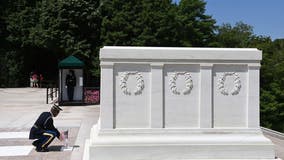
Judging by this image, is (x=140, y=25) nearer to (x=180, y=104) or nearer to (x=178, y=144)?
(x=180, y=104)

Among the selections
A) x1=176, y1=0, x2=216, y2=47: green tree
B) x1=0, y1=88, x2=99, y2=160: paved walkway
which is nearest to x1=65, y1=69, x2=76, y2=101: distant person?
x1=0, y1=88, x2=99, y2=160: paved walkway

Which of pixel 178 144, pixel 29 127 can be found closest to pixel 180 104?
pixel 178 144

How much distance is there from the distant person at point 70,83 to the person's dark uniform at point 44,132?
12472 millimetres

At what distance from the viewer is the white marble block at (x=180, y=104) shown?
8625mm

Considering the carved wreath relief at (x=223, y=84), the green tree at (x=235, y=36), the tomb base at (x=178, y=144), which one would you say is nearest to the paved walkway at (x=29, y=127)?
the tomb base at (x=178, y=144)

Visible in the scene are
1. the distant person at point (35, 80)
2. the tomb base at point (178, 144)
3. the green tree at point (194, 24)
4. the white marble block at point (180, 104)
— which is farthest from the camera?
the distant person at point (35, 80)

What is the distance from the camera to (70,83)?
22.6 m

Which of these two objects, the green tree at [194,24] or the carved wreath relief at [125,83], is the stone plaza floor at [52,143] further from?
the green tree at [194,24]

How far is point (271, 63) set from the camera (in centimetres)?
3522

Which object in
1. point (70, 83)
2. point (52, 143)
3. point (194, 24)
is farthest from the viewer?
point (194, 24)

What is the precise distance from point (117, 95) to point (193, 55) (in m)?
1.66

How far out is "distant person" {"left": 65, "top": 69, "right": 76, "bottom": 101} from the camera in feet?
74.3

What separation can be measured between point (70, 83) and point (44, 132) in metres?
12.6

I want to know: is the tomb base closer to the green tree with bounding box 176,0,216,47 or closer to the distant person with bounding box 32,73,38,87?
the green tree with bounding box 176,0,216,47
